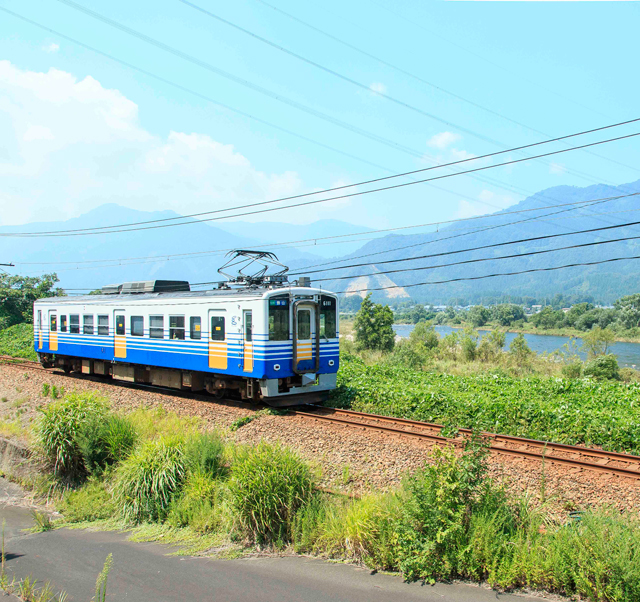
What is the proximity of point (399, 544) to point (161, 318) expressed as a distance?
11.8 m

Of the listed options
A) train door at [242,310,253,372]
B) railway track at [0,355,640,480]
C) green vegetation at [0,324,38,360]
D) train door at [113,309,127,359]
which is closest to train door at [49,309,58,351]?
train door at [113,309,127,359]

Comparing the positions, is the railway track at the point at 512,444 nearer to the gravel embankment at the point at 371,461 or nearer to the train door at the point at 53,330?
the gravel embankment at the point at 371,461

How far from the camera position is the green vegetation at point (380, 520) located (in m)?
5.53

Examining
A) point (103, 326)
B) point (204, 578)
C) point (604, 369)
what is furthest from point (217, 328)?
point (604, 369)

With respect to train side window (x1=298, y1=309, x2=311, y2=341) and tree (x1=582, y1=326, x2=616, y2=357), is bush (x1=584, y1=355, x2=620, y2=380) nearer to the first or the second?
tree (x1=582, y1=326, x2=616, y2=357)

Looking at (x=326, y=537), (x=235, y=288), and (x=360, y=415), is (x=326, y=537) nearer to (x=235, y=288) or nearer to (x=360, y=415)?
(x=360, y=415)

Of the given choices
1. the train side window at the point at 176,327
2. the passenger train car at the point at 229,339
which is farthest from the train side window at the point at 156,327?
the train side window at the point at 176,327

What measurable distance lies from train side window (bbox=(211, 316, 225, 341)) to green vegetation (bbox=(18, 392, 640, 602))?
4647mm

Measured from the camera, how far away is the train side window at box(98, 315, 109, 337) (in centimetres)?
1864

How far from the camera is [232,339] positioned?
13828mm

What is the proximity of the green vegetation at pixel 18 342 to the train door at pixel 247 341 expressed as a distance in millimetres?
18625

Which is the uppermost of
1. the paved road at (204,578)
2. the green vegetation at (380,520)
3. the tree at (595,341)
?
the tree at (595,341)

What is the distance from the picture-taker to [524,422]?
11727 millimetres

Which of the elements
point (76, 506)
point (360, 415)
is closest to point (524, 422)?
point (360, 415)
